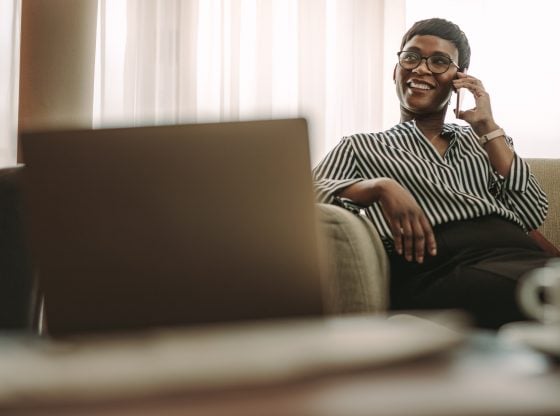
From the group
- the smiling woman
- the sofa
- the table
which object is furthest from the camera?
the smiling woman

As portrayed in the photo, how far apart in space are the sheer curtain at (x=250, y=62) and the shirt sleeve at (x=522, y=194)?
2.80 ft

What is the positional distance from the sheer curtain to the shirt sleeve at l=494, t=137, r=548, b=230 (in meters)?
0.85

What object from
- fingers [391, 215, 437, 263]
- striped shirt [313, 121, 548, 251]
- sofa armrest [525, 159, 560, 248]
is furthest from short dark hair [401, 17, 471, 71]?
fingers [391, 215, 437, 263]

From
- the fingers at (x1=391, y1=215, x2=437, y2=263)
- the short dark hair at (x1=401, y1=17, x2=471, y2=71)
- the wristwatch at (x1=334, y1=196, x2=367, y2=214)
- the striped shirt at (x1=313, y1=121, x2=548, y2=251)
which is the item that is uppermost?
the short dark hair at (x1=401, y1=17, x2=471, y2=71)

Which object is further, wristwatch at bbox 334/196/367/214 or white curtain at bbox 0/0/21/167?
white curtain at bbox 0/0/21/167

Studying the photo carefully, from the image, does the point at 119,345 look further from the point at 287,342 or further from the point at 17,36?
the point at 17,36

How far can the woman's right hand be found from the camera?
1.37 m

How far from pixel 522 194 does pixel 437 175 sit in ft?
0.78

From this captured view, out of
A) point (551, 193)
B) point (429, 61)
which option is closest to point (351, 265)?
point (429, 61)

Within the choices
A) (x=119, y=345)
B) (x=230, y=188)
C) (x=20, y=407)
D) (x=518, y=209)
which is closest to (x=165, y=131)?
(x=230, y=188)

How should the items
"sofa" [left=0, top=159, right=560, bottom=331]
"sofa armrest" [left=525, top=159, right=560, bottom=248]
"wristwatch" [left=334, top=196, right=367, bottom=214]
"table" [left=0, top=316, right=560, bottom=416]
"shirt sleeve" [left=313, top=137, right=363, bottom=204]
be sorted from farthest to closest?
"sofa armrest" [left=525, top=159, right=560, bottom=248]
"shirt sleeve" [left=313, top=137, right=363, bottom=204]
"wristwatch" [left=334, top=196, right=367, bottom=214]
"sofa" [left=0, top=159, right=560, bottom=331]
"table" [left=0, top=316, right=560, bottom=416]

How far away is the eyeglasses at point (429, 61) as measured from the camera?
1.81m

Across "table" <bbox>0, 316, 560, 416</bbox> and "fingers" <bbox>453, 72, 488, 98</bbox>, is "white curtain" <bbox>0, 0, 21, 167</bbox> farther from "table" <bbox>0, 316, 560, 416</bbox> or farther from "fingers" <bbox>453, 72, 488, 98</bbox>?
"table" <bbox>0, 316, 560, 416</bbox>

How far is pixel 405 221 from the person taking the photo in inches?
54.1
